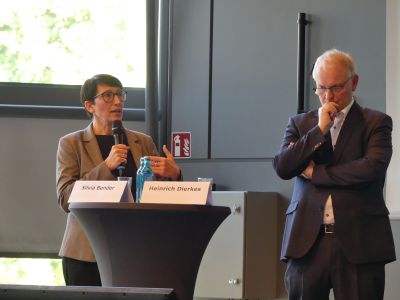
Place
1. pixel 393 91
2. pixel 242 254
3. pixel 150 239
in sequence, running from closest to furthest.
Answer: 1. pixel 150 239
2. pixel 393 91
3. pixel 242 254

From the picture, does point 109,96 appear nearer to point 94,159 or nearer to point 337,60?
point 94,159


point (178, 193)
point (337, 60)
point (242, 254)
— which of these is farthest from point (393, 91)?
point (178, 193)

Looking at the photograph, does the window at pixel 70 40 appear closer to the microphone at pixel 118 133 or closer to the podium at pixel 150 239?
the microphone at pixel 118 133

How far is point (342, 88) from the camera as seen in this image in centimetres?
290

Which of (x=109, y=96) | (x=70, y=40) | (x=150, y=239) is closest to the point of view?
(x=150, y=239)

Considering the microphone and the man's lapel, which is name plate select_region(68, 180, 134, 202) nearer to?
the microphone

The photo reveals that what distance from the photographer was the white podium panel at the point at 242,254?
4.41 m

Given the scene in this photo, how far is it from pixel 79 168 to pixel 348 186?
0.99m

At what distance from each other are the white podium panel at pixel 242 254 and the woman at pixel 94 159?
1413 millimetres

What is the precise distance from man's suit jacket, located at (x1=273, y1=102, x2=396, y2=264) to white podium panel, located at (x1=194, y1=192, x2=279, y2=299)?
1486 millimetres

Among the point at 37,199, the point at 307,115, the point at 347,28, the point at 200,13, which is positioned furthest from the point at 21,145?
the point at 307,115

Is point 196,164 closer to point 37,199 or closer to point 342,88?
point 37,199

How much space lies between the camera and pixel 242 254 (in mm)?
4398

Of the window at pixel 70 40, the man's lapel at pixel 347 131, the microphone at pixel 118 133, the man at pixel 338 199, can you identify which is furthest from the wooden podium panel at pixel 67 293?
the window at pixel 70 40
